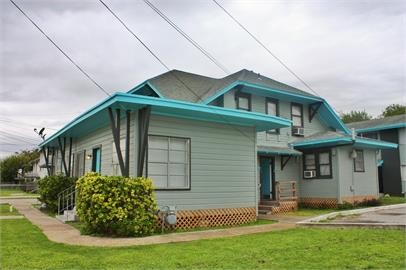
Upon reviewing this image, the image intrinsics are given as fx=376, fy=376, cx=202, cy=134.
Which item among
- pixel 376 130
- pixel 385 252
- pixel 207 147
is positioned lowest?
pixel 385 252

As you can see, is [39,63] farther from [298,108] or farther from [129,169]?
[298,108]

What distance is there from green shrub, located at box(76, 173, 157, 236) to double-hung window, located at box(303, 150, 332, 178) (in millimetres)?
10400

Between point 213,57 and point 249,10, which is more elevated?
point 249,10

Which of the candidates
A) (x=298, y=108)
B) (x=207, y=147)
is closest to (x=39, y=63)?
(x=207, y=147)

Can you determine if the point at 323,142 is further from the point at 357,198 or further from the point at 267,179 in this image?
the point at 357,198

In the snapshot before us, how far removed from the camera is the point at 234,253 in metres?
6.93

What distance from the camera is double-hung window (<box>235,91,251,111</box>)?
1705 cm

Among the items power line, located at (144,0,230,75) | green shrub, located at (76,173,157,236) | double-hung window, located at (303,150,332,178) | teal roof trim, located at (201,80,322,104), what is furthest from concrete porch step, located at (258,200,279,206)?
green shrub, located at (76,173,157,236)

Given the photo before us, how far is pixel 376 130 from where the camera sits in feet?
87.1

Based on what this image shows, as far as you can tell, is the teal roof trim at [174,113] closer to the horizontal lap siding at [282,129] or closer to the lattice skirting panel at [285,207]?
the horizontal lap siding at [282,129]

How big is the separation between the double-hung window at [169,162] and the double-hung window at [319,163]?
865cm

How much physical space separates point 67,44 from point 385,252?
957cm

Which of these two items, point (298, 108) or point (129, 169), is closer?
point (129, 169)

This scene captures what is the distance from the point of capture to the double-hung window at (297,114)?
19.2 m
